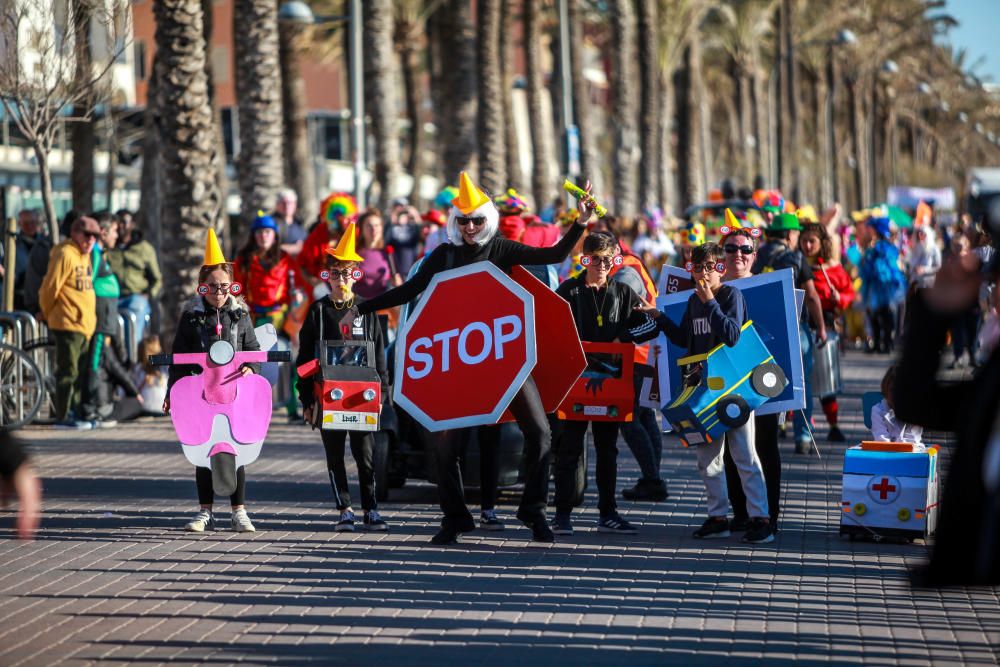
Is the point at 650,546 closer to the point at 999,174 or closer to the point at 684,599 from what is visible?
the point at 684,599

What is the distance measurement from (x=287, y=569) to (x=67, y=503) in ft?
9.62

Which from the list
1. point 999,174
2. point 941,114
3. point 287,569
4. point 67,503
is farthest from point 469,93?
point 941,114

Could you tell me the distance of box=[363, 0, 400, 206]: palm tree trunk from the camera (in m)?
26.4

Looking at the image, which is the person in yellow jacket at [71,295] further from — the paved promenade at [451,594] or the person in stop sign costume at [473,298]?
the person in stop sign costume at [473,298]

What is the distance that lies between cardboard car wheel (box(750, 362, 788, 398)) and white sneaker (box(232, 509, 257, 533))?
3.04 m

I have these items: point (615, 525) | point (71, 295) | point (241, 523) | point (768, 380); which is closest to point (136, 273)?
point (71, 295)

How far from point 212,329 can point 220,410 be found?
48cm

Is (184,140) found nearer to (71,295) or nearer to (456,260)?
(71,295)

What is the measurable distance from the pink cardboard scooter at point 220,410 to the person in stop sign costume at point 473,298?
0.87m

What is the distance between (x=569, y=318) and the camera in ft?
30.1

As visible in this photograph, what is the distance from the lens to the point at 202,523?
968cm

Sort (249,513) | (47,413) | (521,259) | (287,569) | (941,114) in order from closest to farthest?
(287,569), (521,259), (249,513), (47,413), (941,114)

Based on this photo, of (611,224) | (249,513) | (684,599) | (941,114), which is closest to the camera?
(684,599)

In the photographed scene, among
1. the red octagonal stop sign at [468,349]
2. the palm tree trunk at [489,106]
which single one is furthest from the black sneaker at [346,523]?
the palm tree trunk at [489,106]
